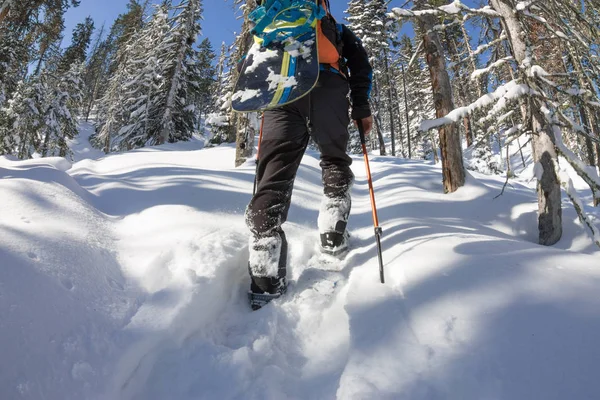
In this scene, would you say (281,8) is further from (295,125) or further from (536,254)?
(536,254)

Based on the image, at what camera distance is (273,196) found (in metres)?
1.98

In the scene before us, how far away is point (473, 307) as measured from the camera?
1252 mm

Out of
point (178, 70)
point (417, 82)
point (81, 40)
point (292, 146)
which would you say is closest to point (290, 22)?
point (292, 146)

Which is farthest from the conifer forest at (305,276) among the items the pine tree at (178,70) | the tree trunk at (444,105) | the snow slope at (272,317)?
the pine tree at (178,70)

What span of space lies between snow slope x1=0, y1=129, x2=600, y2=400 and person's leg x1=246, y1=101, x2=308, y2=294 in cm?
17

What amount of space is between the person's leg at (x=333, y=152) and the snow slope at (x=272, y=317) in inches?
8.8

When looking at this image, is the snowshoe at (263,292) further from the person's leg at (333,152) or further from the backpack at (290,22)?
the backpack at (290,22)

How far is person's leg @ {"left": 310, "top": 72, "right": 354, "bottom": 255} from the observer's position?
2139 millimetres

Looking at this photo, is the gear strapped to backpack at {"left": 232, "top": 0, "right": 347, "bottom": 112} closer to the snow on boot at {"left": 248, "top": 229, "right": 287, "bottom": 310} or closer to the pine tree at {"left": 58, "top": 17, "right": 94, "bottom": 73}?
the snow on boot at {"left": 248, "top": 229, "right": 287, "bottom": 310}

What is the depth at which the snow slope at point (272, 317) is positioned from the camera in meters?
1.00

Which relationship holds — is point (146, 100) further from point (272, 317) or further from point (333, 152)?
point (272, 317)

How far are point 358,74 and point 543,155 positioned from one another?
1.82m

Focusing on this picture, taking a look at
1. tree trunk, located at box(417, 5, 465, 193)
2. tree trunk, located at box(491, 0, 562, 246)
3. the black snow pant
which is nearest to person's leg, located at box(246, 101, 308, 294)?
the black snow pant

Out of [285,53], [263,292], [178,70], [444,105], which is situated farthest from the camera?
[178,70]
